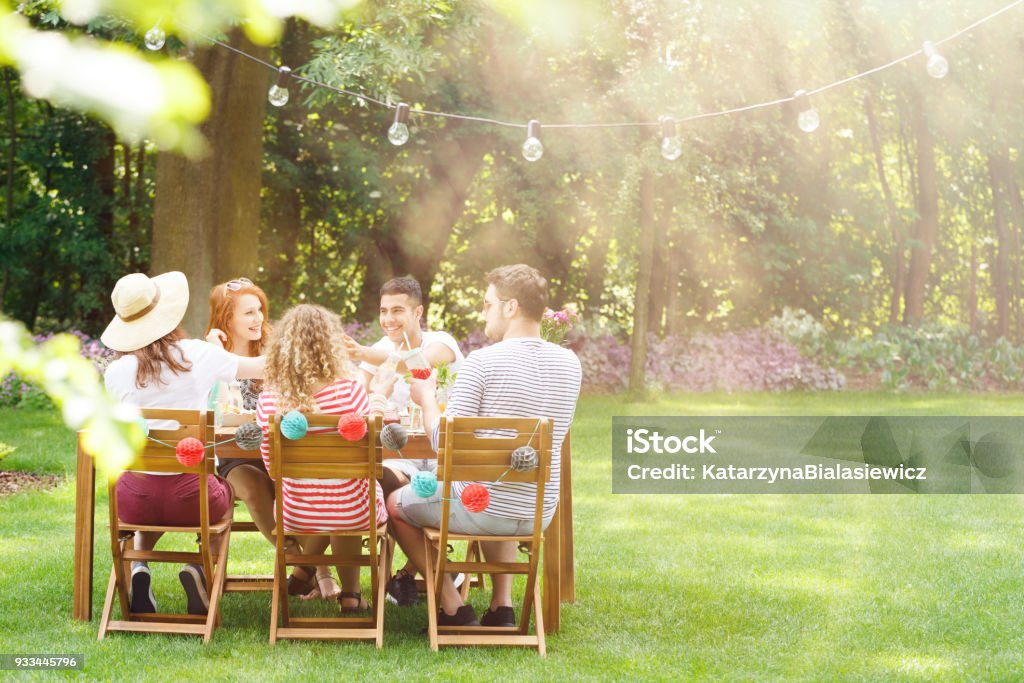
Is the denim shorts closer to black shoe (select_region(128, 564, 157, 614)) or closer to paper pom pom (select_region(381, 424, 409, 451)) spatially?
paper pom pom (select_region(381, 424, 409, 451))

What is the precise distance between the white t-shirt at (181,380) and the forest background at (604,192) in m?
7.26

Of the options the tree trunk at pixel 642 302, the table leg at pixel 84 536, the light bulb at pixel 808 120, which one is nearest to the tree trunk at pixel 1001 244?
the tree trunk at pixel 642 302

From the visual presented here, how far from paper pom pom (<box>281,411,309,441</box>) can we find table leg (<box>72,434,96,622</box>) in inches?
36.8

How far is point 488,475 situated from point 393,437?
1.25 ft

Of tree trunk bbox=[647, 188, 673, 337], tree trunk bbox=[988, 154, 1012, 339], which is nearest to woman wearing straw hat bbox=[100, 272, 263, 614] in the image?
tree trunk bbox=[647, 188, 673, 337]

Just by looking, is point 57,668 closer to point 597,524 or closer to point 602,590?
point 602,590

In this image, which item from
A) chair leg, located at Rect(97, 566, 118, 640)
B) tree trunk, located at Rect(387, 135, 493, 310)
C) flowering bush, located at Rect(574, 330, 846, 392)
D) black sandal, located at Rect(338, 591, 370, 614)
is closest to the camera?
chair leg, located at Rect(97, 566, 118, 640)

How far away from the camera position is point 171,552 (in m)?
4.54

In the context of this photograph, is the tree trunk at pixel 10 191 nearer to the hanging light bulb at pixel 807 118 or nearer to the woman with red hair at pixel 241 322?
the woman with red hair at pixel 241 322

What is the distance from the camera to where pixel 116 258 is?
17.1 m

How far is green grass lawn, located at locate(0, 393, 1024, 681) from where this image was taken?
4.37m

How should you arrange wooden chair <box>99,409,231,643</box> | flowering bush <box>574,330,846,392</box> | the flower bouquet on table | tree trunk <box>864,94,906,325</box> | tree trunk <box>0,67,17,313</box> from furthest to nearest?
tree trunk <box>864,94,906,325</box> < flowering bush <box>574,330,846,392</box> < tree trunk <box>0,67,17,313</box> < the flower bouquet on table < wooden chair <box>99,409,231,643</box>

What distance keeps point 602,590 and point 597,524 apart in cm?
186

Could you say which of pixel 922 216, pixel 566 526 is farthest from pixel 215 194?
pixel 922 216
